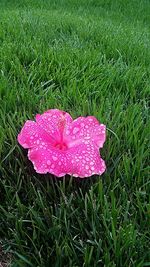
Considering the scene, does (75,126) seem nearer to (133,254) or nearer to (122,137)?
(122,137)

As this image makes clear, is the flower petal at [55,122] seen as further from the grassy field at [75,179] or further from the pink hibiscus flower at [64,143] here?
the grassy field at [75,179]

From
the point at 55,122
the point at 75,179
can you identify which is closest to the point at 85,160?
the point at 75,179

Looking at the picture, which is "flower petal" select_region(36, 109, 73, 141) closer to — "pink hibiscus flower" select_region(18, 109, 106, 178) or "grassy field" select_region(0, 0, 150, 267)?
"pink hibiscus flower" select_region(18, 109, 106, 178)

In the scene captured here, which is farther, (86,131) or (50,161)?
(86,131)

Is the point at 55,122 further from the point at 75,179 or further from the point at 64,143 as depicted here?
the point at 75,179

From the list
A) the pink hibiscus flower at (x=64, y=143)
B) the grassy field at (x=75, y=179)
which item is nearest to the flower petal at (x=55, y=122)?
the pink hibiscus flower at (x=64, y=143)

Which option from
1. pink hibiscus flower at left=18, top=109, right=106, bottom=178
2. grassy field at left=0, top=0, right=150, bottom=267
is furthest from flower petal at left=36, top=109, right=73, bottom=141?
grassy field at left=0, top=0, right=150, bottom=267

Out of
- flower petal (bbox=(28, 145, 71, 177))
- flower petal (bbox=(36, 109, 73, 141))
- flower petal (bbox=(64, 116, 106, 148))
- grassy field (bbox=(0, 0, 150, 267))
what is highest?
flower petal (bbox=(36, 109, 73, 141))
